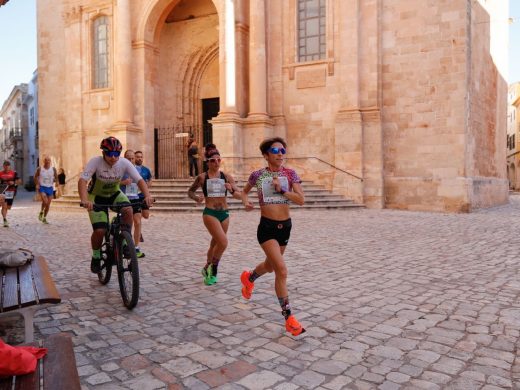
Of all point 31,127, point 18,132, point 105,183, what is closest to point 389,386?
point 105,183

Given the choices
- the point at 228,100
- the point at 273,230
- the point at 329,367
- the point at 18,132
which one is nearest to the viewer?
the point at 329,367

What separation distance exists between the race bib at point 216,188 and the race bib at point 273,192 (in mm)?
1489

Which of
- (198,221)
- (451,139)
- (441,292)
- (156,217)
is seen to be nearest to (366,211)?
(451,139)

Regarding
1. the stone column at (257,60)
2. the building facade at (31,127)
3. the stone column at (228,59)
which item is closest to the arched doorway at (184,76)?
the stone column at (228,59)

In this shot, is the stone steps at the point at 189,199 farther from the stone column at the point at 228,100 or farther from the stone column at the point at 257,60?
the stone column at the point at 257,60

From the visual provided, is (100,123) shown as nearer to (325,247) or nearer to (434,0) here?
(434,0)

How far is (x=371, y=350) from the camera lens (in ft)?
11.4

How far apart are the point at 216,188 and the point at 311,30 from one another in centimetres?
1388

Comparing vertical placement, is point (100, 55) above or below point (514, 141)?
above

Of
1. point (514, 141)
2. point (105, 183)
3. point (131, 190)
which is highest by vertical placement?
point (514, 141)

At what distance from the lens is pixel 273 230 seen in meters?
4.01

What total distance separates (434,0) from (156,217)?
452 inches

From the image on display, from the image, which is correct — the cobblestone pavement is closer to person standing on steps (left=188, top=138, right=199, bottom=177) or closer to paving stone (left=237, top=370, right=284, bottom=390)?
paving stone (left=237, top=370, right=284, bottom=390)

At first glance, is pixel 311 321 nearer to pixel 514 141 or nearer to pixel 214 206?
pixel 214 206
